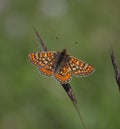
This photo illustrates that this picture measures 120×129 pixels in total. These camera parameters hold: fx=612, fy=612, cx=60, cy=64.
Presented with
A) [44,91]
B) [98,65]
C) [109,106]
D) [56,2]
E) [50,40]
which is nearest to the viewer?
[109,106]

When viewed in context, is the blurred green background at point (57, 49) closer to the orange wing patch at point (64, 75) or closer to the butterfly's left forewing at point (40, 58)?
the butterfly's left forewing at point (40, 58)

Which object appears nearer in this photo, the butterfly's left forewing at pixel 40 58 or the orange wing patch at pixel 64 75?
the orange wing patch at pixel 64 75

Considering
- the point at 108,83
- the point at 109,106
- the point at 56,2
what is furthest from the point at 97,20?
the point at 109,106

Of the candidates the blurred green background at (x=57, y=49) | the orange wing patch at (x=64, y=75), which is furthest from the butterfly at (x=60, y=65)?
the blurred green background at (x=57, y=49)

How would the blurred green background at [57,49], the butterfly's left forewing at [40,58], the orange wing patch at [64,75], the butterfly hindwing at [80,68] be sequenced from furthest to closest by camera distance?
the blurred green background at [57,49], the butterfly's left forewing at [40,58], the butterfly hindwing at [80,68], the orange wing patch at [64,75]

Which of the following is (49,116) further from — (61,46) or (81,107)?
(61,46)

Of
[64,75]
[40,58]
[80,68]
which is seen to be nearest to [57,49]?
[40,58]

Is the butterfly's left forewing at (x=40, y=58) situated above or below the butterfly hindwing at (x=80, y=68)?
above

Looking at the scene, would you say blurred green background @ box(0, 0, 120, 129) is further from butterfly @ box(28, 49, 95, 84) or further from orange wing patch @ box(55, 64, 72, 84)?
orange wing patch @ box(55, 64, 72, 84)

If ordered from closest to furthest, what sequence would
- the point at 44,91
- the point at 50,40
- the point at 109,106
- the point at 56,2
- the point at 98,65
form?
the point at 109,106
the point at 44,91
the point at 98,65
the point at 50,40
the point at 56,2

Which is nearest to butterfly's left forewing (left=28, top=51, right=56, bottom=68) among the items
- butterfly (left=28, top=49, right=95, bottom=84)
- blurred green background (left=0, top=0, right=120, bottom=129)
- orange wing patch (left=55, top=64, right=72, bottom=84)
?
butterfly (left=28, top=49, right=95, bottom=84)
